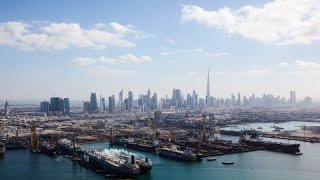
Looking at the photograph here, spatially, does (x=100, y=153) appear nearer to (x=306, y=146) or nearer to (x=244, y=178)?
(x=244, y=178)

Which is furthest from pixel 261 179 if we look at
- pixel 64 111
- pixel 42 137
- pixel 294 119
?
pixel 64 111

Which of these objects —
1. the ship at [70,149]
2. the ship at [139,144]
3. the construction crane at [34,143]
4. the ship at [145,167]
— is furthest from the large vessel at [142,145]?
the ship at [145,167]

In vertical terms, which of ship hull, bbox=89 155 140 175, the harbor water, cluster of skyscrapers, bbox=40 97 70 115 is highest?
cluster of skyscrapers, bbox=40 97 70 115

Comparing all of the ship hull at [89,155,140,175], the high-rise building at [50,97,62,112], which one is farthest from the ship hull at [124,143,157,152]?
the high-rise building at [50,97,62,112]

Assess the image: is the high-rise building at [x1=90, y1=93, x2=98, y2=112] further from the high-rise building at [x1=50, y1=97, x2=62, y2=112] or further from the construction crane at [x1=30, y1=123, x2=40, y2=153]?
the construction crane at [x1=30, y1=123, x2=40, y2=153]

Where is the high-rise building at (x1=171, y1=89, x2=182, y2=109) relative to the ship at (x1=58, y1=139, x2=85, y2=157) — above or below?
above

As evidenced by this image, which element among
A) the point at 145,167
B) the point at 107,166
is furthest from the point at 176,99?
the point at 145,167

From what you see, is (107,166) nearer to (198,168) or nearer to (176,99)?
(198,168)
